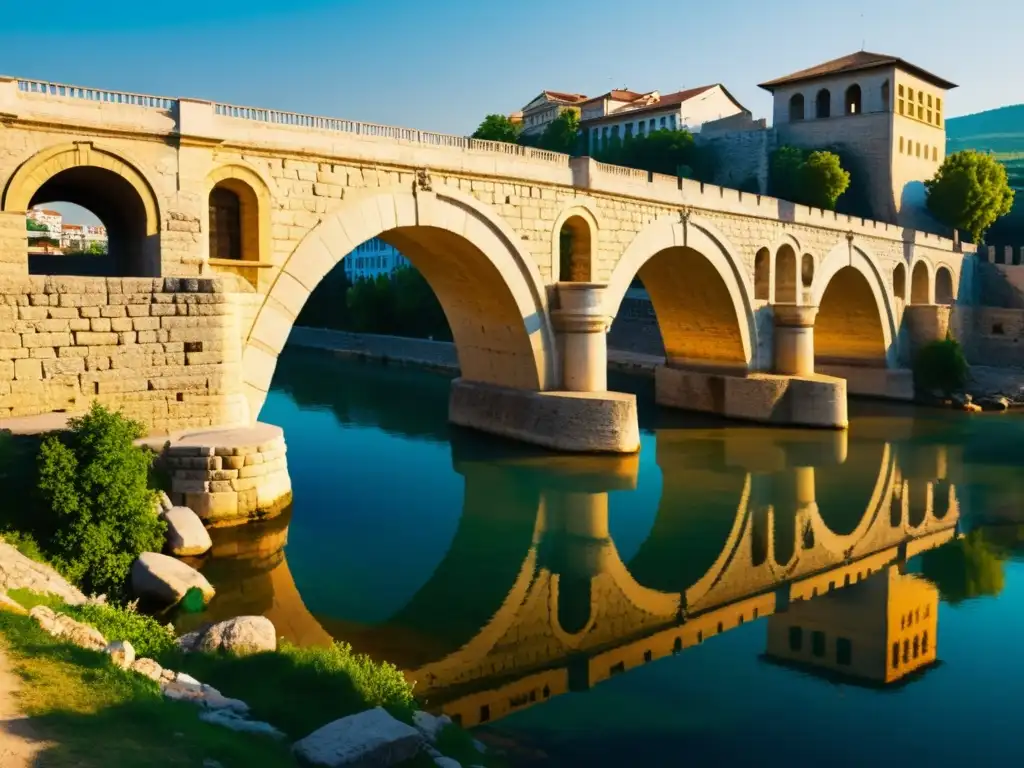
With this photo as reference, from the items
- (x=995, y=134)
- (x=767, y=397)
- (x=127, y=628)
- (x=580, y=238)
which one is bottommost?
(x=127, y=628)

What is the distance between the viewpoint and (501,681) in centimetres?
854

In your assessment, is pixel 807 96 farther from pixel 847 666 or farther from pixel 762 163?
pixel 847 666

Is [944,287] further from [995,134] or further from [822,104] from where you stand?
[995,134]

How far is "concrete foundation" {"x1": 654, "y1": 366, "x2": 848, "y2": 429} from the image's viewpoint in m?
22.4

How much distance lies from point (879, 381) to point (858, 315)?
228 cm

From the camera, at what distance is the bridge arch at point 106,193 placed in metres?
10.9

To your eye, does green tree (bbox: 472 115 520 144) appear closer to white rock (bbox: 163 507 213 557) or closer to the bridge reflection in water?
the bridge reflection in water

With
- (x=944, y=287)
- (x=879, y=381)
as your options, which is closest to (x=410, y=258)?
(x=879, y=381)

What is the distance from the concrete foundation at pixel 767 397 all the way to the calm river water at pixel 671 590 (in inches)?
86.6

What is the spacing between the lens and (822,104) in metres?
44.2

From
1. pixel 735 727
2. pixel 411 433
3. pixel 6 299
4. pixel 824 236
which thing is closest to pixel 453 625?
pixel 735 727

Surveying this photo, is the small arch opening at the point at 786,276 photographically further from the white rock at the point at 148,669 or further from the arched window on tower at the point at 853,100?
the white rock at the point at 148,669

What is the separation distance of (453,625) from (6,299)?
595cm

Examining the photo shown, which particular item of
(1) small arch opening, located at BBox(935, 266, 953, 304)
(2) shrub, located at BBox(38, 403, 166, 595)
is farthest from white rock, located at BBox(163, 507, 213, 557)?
(1) small arch opening, located at BBox(935, 266, 953, 304)
